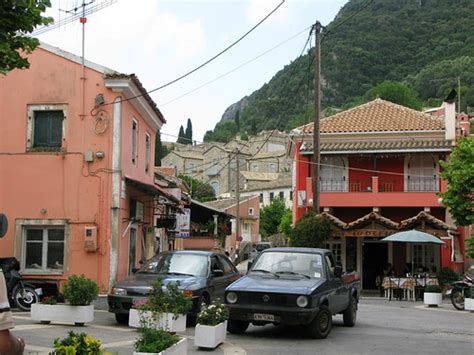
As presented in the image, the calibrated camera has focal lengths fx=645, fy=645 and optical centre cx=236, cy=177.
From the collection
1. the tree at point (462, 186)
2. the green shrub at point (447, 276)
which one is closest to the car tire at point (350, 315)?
the tree at point (462, 186)

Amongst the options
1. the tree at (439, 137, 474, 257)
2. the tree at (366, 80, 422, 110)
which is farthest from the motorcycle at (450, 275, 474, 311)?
the tree at (366, 80, 422, 110)

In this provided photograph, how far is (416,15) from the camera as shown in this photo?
5153 inches

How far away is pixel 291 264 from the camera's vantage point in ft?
41.1

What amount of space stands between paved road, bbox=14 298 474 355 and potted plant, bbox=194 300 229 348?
15 cm

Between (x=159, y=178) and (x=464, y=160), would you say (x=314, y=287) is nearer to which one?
(x=464, y=160)

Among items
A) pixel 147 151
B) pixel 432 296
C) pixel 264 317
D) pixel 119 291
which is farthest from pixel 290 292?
pixel 147 151

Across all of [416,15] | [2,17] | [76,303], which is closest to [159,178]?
[76,303]

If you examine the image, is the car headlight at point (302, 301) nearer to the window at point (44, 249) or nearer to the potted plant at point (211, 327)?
the potted plant at point (211, 327)

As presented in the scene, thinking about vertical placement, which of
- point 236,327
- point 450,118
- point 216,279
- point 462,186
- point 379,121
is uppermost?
point 379,121

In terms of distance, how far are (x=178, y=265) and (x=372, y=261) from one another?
17538mm

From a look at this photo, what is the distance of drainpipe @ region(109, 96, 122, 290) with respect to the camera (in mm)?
17094

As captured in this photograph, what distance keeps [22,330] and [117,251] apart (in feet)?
19.0

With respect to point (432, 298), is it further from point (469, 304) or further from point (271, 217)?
point (271, 217)

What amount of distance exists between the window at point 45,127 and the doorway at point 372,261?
16.8 meters
